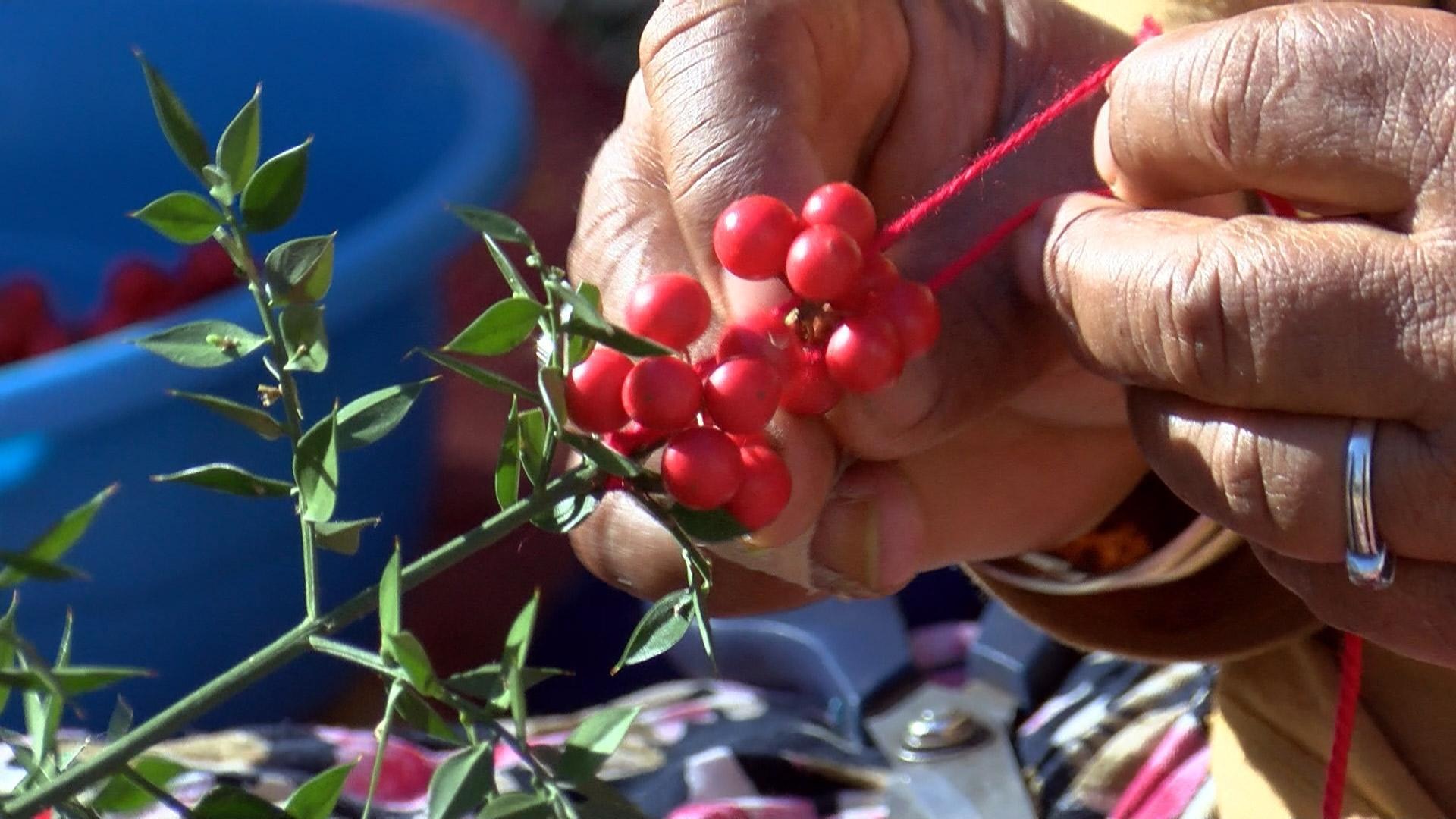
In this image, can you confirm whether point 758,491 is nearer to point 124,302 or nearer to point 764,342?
point 764,342

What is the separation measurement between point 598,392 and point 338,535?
7cm

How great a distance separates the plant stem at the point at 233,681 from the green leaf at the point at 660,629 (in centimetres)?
3

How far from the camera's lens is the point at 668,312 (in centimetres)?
36

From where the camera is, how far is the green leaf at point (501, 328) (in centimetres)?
29

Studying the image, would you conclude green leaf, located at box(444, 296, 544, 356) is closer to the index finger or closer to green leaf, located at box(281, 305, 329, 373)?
green leaf, located at box(281, 305, 329, 373)

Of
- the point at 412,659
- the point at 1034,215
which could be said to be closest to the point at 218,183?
the point at 412,659

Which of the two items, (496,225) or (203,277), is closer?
(496,225)

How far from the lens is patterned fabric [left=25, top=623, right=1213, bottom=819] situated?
0.63 metres

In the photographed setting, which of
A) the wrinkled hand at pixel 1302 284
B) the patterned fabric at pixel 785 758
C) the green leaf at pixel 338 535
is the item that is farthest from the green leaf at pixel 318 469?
the patterned fabric at pixel 785 758

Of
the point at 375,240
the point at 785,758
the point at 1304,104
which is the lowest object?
the point at 785,758

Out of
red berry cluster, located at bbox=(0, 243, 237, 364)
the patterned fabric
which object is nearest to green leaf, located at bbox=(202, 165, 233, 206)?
the patterned fabric

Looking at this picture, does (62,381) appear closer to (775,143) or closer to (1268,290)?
(775,143)

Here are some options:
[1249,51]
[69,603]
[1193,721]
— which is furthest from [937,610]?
[1249,51]

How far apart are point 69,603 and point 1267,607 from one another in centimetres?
74
